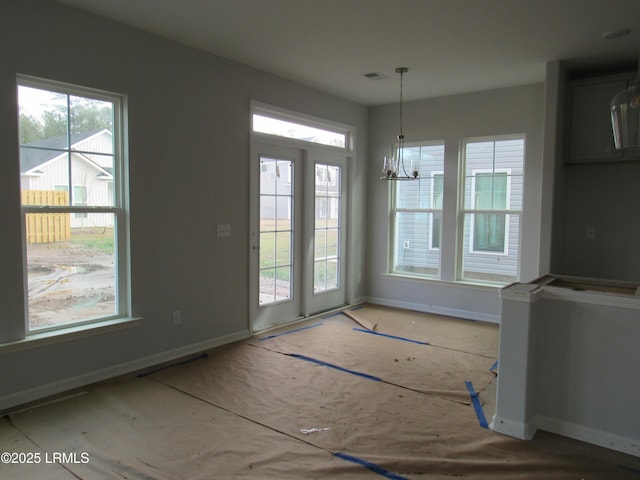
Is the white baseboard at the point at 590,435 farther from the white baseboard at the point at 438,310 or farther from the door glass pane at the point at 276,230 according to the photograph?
the door glass pane at the point at 276,230

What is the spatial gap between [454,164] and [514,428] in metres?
3.61

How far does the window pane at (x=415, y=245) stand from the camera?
19.9 ft

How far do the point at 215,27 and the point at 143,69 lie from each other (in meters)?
0.68

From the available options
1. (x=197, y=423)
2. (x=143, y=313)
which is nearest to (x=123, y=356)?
(x=143, y=313)

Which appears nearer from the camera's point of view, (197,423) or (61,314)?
(197,423)

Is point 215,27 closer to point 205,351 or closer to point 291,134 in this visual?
point 291,134

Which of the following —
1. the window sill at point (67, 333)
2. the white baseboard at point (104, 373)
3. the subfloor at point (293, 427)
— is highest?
the window sill at point (67, 333)

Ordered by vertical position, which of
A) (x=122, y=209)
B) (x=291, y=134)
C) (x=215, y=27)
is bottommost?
(x=122, y=209)

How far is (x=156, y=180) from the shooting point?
383cm

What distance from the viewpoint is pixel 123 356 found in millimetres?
3689

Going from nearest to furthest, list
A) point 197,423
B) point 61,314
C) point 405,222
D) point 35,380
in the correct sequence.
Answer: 1. point 197,423
2. point 35,380
3. point 61,314
4. point 405,222

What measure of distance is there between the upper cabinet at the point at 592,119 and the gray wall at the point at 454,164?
49cm

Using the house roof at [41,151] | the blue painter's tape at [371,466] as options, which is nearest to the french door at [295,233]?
the house roof at [41,151]

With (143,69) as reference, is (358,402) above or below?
below
